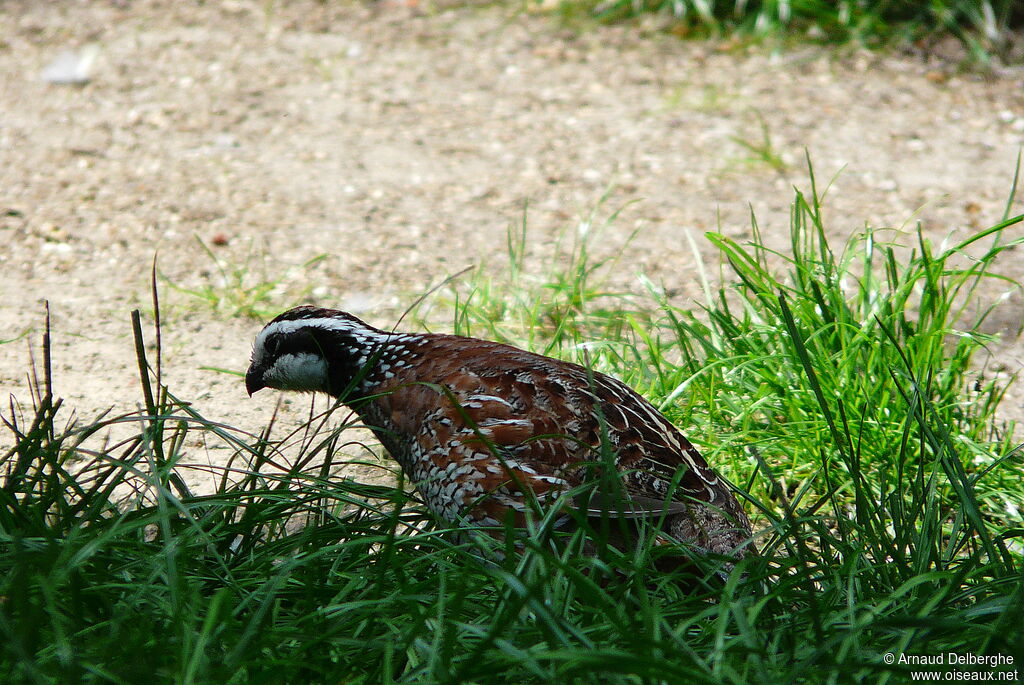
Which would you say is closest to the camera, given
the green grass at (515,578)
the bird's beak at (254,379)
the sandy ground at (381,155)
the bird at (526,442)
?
the green grass at (515,578)

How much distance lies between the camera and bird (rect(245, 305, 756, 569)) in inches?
127

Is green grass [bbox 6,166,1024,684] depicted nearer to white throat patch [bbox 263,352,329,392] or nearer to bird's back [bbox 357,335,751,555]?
bird's back [bbox 357,335,751,555]

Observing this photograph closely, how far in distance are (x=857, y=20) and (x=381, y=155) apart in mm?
3659

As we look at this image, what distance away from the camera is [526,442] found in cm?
326

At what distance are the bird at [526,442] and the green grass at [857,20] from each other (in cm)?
493

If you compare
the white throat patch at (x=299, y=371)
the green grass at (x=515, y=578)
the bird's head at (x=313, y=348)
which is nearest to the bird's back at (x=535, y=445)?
the green grass at (x=515, y=578)

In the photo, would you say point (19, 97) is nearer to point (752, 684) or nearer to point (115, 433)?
point (115, 433)

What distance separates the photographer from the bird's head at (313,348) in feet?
13.7

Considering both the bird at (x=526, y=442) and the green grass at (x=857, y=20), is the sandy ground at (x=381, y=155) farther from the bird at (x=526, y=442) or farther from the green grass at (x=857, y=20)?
the bird at (x=526, y=442)

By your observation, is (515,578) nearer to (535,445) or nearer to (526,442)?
(526,442)

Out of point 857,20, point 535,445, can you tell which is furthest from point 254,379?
point 857,20

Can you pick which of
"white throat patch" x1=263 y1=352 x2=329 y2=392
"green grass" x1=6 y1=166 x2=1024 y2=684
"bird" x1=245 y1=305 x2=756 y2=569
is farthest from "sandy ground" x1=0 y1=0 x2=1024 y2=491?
"bird" x1=245 y1=305 x2=756 y2=569

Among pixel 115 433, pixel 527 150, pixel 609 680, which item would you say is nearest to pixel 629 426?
pixel 609 680

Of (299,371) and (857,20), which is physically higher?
(857,20)
